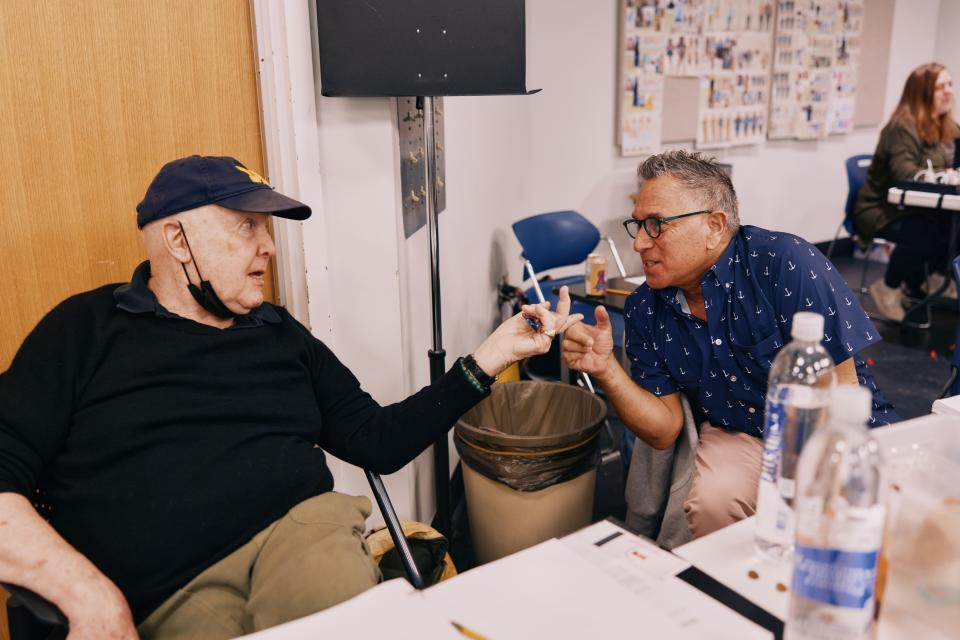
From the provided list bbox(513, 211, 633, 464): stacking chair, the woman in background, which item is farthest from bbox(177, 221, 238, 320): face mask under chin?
the woman in background

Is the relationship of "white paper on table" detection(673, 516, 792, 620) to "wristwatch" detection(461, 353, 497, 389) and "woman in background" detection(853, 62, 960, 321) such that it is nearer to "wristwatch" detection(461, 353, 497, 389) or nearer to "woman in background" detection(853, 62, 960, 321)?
"wristwatch" detection(461, 353, 497, 389)

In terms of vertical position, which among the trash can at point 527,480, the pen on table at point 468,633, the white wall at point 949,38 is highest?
the white wall at point 949,38

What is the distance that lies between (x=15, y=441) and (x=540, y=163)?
401cm

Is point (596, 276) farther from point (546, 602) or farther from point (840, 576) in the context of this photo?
point (840, 576)

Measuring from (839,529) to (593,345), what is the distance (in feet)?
3.44

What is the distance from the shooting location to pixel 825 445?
858mm

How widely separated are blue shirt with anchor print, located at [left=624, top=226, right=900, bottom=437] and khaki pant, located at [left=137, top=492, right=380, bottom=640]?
966 mm

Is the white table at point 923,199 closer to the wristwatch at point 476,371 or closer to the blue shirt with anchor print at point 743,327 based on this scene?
the blue shirt with anchor print at point 743,327

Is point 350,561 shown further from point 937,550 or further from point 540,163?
point 540,163

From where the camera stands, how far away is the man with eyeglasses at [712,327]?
1846 mm

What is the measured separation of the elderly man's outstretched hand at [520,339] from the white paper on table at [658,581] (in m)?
0.57

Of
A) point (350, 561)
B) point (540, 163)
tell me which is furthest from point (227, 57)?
point (540, 163)

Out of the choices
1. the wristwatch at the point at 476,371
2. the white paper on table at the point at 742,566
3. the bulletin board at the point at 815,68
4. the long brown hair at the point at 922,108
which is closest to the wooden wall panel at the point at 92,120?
the wristwatch at the point at 476,371

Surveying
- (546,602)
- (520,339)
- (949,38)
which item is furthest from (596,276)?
(949,38)
